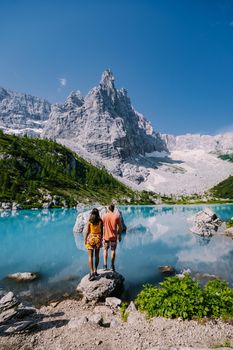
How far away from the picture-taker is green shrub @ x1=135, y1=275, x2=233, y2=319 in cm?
1139

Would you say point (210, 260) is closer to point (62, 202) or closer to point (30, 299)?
point (30, 299)

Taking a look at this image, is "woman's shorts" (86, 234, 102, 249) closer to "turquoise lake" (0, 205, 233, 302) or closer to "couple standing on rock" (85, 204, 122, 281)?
"couple standing on rock" (85, 204, 122, 281)

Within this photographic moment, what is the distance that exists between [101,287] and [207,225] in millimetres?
37178

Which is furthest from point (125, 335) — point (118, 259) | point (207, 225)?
point (207, 225)

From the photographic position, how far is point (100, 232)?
16.0 meters

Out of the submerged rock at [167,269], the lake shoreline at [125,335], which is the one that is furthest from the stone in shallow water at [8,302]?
the submerged rock at [167,269]

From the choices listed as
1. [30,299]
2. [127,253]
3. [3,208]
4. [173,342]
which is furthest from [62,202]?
[173,342]

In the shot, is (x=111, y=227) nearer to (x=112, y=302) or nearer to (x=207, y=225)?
(x=112, y=302)

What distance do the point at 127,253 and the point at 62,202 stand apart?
10778cm

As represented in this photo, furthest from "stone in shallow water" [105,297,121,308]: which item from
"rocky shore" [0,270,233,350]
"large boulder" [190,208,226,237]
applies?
"large boulder" [190,208,226,237]

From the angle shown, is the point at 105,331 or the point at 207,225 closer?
the point at 105,331

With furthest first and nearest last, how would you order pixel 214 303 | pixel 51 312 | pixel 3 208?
pixel 3 208
pixel 51 312
pixel 214 303

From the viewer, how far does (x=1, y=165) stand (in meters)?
158

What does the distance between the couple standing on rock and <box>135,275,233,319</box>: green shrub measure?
4553mm
